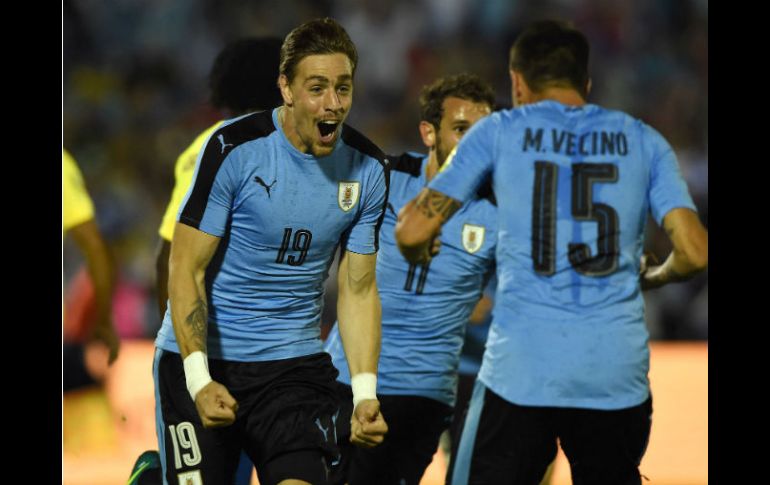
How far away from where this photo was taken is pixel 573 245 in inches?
166

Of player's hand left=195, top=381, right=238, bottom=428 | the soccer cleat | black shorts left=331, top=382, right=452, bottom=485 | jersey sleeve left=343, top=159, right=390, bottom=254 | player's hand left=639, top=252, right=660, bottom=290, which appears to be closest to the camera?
player's hand left=195, top=381, right=238, bottom=428

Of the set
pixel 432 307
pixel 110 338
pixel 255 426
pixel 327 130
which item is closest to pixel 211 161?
pixel 327 130

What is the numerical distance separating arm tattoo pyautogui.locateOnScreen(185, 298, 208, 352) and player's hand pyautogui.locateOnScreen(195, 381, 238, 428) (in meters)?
0.19

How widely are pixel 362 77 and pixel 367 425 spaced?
859 cm

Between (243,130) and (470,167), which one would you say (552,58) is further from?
(243,130)

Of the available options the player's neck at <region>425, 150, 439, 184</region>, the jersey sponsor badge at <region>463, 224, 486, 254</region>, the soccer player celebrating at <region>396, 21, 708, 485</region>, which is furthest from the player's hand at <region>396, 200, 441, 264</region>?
the player's neck at <region>425, 150, 439, 184</region>

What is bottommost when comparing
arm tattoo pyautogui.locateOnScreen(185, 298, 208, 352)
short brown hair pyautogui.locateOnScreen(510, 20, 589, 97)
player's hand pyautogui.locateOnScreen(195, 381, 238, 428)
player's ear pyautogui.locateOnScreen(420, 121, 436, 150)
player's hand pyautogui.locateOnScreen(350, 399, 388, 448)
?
player's hand pyautogui.locateOnScreen(350, 399, 388, 448)

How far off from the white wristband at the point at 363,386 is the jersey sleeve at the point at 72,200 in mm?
1771

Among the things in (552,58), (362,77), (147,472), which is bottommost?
(147,472)

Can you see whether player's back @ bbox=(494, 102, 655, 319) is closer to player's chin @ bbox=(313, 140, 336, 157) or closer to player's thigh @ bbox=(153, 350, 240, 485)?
player's chin @ bbox=(313, 140, 336, 157)

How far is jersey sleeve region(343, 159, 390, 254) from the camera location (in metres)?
4.59

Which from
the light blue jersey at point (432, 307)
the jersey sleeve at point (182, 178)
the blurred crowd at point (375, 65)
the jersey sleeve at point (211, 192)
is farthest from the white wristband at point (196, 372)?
the blurred crowd at point (375, 65)
